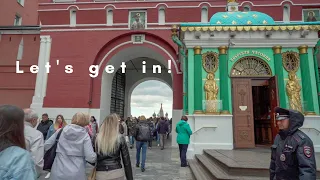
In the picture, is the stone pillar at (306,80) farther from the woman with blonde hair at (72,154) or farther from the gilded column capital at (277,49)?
the woman with blonde hair at (72,154)

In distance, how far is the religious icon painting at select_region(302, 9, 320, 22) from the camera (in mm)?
13305

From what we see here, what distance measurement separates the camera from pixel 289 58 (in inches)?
352

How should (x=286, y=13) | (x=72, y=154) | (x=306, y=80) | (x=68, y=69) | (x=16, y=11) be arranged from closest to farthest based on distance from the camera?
(x=72, y=154)
(x=306, y=80)
(x=286, y=13)
(x=68, y=69)
(x=16, y=11)

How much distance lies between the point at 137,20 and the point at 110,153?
1228 centimetres

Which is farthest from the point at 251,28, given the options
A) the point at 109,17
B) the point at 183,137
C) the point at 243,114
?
the point at 109,17

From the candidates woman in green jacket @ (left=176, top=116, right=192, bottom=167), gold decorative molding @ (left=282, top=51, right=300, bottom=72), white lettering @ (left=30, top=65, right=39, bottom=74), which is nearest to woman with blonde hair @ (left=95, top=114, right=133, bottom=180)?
woman in green jacket @ (left=176, top=116, right=192, bottom=167)

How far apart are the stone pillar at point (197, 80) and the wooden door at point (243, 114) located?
1.27m

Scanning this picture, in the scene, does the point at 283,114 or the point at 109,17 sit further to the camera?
the point at 109,17

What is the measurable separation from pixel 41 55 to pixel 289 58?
13.2 meters

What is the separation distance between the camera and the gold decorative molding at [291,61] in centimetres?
880

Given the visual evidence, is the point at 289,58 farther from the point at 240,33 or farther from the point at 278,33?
the point at 240,33

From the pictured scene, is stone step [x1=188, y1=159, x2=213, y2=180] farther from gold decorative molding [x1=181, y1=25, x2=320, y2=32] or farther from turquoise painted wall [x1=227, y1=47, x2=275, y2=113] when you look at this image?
Answer: gold decorative molding [x1=181, y1=25, x2=320, y2=32]

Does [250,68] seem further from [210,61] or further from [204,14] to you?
[204,14]

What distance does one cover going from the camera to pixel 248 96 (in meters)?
8.73
